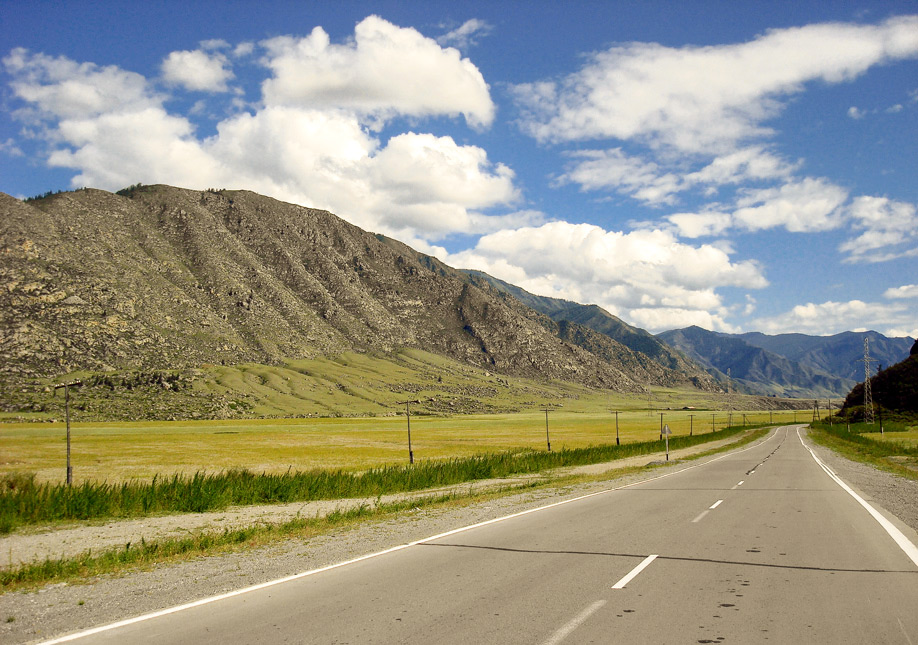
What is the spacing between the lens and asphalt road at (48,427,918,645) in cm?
695

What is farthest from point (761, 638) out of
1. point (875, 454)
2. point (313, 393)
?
point (313, 393)

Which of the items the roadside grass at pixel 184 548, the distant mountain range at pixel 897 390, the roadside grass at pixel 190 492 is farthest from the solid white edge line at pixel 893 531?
the distant mountain range at pixel 897 390

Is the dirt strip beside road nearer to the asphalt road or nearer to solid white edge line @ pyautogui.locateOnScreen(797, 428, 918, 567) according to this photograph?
the asphalt road

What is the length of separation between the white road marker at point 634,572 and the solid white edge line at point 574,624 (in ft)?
3.03

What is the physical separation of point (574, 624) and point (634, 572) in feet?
9.84

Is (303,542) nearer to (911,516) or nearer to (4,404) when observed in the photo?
(911,516)

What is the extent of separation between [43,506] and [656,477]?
25.8 meters

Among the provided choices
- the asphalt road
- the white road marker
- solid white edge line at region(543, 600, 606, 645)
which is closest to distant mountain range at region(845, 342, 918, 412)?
the asphalt road

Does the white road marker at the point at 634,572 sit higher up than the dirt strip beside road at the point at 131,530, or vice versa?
the white road marker at the point at 634,572

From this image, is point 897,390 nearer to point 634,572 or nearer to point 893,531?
point 893,531

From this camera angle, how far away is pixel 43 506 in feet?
61.9

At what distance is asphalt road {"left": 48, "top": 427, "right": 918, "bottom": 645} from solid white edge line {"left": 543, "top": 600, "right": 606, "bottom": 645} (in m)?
0.02

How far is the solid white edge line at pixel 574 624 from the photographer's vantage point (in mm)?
6625

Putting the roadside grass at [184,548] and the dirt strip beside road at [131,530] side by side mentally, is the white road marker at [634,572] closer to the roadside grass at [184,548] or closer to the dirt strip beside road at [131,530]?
the roadside grass at [184,548]
